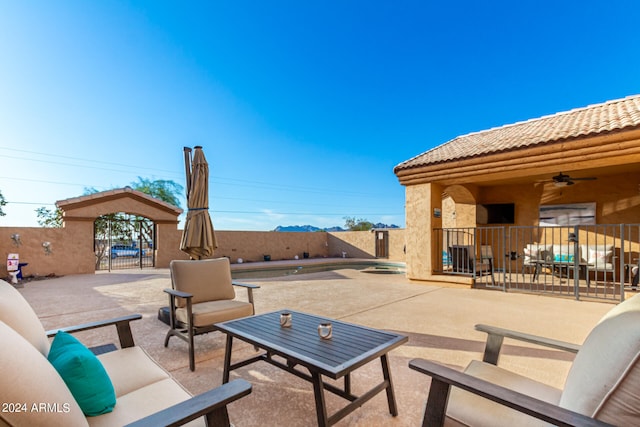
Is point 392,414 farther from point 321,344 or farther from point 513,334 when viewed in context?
point 513,334

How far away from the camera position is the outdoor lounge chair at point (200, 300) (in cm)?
277

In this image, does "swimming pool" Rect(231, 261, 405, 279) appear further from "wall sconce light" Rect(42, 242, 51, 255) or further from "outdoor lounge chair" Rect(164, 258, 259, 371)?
"outdoor lounge chair" Rect(164, 258, 259, 371)

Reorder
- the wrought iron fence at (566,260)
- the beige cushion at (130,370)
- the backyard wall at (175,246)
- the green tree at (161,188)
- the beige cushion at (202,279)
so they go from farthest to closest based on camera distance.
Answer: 1. the green tree at (161,188)
2. the backyard wall at (175,246)
3. the wrought iron fence at (566,260)
4. the beige cushion at (202,279)
5. the beige cushion at (130,370)

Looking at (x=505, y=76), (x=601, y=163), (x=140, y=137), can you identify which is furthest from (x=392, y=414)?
(x=140, y=137)

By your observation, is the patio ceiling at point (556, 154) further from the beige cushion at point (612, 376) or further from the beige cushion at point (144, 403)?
the beige cushion at point (144, 403)

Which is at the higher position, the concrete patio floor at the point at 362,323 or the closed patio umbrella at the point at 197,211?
the closed patio umbrella at the point at 197,211

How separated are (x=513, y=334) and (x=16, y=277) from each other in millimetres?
10653

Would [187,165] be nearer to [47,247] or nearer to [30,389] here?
[30,389]

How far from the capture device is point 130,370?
1677 millimetres

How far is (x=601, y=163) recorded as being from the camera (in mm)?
5082

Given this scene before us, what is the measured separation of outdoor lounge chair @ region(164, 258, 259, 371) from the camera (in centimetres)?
277

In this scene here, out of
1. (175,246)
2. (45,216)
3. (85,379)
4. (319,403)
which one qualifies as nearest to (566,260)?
(319,403)

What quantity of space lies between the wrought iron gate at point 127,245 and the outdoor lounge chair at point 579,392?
38.6ft

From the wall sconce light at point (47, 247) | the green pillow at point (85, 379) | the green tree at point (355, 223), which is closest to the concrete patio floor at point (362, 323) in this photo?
the green pillow at point (85, 379)
